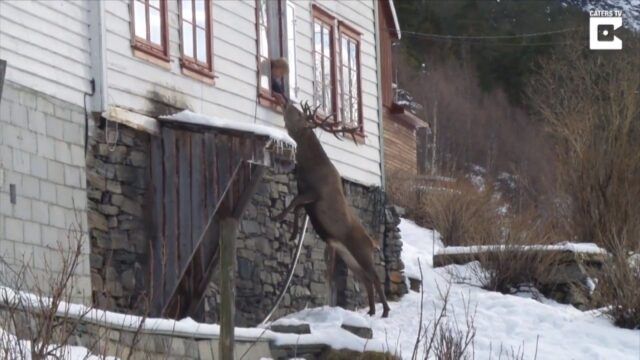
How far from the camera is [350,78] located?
65.5ft

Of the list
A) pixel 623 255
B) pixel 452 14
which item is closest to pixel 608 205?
pixel 623 255

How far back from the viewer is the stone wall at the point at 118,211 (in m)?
13.5

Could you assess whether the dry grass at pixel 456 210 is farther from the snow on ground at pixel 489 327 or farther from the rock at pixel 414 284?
the snow on ground at pixel 489 327

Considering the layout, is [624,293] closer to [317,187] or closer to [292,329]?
[317,187]

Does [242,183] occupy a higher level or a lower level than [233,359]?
higher

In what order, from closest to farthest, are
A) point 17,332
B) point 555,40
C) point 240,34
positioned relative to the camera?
point 17,332, point 240,34, point 555,40

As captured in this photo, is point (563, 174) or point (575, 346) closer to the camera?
point (575, 346)

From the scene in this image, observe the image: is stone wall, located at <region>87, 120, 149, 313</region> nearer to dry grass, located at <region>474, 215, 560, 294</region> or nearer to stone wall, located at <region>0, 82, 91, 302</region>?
stone wall, located at <region>0, 82, 91, 302</region>

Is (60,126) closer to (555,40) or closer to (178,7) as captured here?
(178,7)

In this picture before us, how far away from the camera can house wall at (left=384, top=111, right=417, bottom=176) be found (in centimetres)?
3209

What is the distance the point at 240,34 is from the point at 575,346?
5214mm

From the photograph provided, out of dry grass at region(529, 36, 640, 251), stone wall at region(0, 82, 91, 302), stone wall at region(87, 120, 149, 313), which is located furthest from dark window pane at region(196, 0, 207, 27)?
dry grass at region(529, 36, 640, 251)

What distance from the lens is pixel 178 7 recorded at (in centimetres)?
1514

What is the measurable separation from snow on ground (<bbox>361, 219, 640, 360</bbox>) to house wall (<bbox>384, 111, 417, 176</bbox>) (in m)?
11.5
